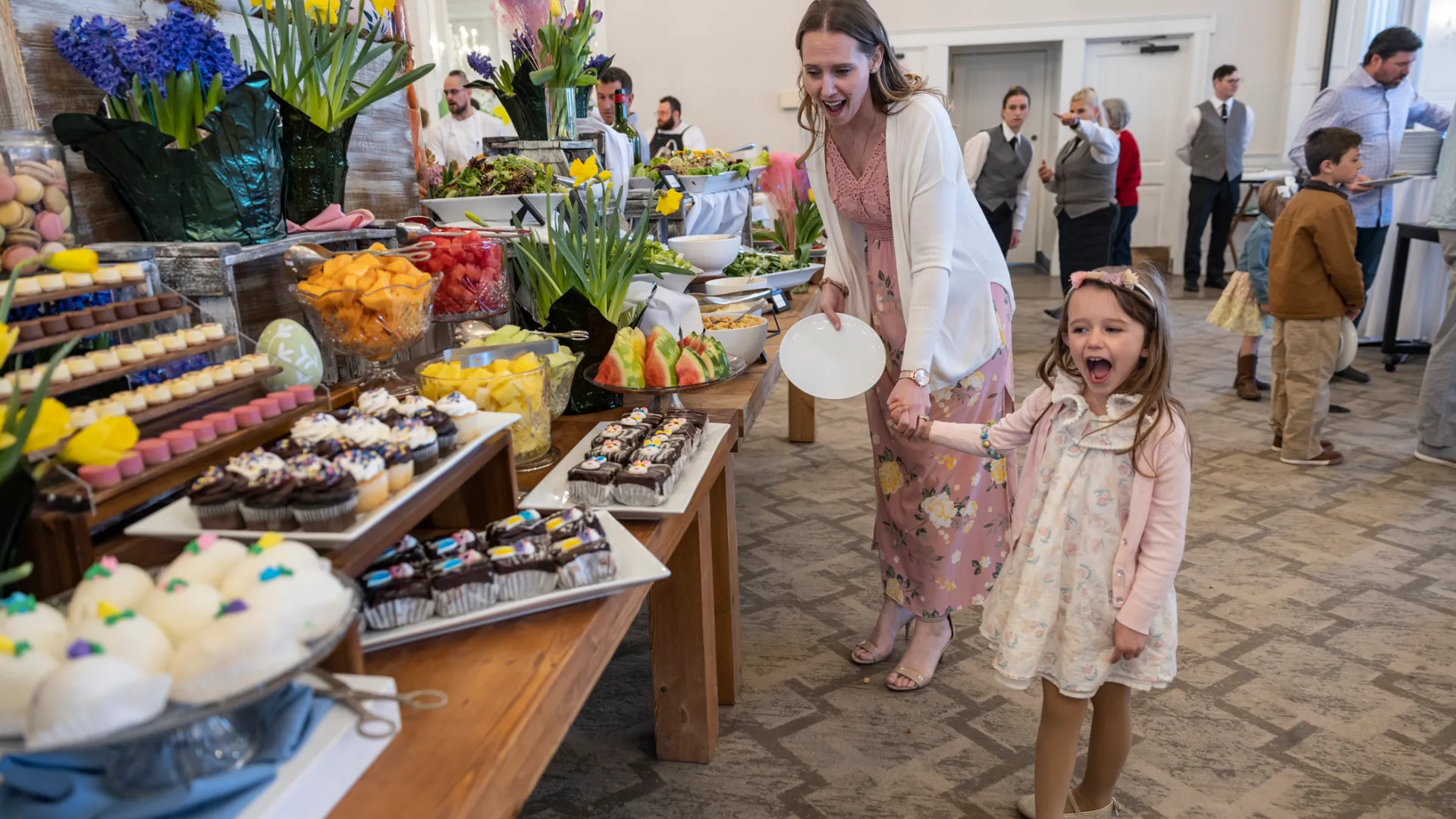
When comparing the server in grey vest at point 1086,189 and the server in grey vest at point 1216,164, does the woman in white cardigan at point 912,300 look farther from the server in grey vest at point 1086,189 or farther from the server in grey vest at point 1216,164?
the server in grey vest at point 1216,164

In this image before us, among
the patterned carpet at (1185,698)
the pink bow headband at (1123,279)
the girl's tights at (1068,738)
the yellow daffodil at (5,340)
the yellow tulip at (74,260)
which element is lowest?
the patterned carpet at (1185,698)

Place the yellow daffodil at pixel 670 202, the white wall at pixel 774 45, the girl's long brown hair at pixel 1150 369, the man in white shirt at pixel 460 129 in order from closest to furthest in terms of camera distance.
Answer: the girl's long brown hair at pixel 1150 369
the yellow daffodil at pixel 670 202
the man in white shirt at pixel 460 129
the white wall at pixel 774 45

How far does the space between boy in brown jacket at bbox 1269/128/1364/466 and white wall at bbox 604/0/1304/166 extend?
5583 millimetres

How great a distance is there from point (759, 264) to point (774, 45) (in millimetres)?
6864

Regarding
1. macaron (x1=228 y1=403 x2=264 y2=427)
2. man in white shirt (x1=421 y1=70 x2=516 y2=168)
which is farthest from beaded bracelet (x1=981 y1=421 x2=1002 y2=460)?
man in white shirt (x1=421 y1=70 x2=516 y2=168)

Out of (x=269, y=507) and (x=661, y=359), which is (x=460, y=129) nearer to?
(x=661, y=359)

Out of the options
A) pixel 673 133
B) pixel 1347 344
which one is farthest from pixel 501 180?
pixel 673 133

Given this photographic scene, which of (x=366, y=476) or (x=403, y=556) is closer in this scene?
(x=366, y=476)

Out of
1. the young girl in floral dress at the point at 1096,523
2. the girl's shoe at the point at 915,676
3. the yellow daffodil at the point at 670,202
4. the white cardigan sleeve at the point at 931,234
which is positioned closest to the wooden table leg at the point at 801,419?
the yellow daffodil at the point at 670,202

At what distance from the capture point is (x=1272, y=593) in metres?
2.89

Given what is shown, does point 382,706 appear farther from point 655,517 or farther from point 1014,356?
point 1014,356

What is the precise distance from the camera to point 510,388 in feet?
5.02

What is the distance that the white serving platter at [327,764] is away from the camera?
2.46ft

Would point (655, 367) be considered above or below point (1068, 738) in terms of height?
above
